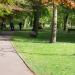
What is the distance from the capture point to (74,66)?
13.7 meters

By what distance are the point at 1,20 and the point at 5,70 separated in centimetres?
4475

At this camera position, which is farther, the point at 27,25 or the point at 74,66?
the point at 27,25

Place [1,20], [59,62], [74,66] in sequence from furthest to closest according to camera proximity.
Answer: [1,20] < [59,62] < [74,66]

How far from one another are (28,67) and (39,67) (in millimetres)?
437

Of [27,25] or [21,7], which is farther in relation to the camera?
[27,25]

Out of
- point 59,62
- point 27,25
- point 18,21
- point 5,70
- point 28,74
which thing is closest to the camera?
point 28,74

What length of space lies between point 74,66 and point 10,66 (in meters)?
2.62

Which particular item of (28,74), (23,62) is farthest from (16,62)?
(28,74)

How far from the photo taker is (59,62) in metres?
15.0

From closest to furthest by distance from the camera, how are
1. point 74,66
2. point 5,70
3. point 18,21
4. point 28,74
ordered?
1. point 28,74
2. point 5,70
3. point 74,66
4. point 18,21

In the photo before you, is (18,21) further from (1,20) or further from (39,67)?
(39,67)

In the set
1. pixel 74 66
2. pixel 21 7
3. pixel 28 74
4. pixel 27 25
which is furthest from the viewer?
pixel 27 25

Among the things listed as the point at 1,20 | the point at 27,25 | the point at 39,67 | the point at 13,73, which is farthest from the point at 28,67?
the point at 27,25

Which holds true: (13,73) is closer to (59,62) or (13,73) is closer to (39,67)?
(39,67)
